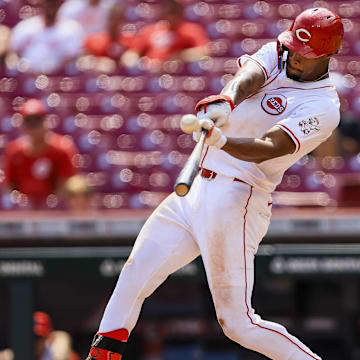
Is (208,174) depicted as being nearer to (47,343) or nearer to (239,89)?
(239,89)

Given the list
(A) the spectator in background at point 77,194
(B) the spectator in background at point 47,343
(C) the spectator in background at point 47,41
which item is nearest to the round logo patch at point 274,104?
(A) the spectator in background at point 77,194

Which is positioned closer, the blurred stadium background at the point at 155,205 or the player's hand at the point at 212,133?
the player's hand at the point at 212,133

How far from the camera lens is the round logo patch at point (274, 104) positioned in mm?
3688

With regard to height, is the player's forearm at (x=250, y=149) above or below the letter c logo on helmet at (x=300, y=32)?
below

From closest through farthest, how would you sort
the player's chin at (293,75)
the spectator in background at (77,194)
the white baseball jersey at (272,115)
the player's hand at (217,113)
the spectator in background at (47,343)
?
the player's hand at (217,113) → the white baseball jersey at (272,115) → the player's chin at (293,75) → the spectator in background at (77,194) → the spectator in background at (47,343)

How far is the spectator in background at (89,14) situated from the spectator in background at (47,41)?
0.07 metres

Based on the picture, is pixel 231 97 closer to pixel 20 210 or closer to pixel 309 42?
pixel 309 42

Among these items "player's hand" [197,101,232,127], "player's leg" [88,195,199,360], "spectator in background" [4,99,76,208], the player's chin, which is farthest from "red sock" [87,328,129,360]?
"spectator in background" [4,99,76,208]

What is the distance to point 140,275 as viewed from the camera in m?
3.76

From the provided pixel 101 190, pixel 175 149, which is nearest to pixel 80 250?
pixel 101 190

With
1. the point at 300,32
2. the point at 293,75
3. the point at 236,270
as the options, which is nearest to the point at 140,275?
the point at 236,270

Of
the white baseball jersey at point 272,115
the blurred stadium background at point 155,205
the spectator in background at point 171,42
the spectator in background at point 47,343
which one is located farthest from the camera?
the spectator in background at point 171,42

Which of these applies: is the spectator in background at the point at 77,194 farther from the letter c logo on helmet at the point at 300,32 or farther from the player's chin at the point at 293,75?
the letter c logo on helmet at the point at 300,32

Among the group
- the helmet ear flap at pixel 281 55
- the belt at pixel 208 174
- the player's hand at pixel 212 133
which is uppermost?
the helmet ear flap at pixel 281 55
